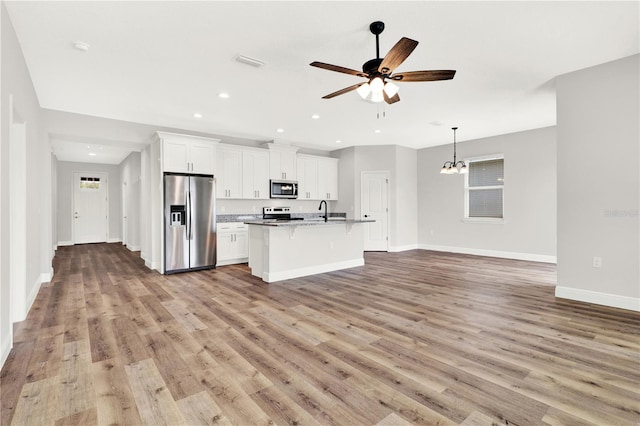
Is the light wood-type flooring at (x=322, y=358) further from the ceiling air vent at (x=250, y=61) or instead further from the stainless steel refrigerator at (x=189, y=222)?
the ceiling air vent at (x=250, y=61)

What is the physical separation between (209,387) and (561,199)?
4.29 meters

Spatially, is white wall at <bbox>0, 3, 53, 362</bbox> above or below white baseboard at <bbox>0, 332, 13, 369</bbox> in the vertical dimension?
above

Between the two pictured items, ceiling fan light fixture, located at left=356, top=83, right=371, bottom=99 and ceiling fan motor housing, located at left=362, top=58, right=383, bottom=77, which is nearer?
ceiling fan motor housing, located at left=362, top=58, right=383, bottom=77

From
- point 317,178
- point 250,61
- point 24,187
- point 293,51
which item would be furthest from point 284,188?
point 24,187

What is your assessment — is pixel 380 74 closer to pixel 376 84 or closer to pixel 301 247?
pixel 376 84

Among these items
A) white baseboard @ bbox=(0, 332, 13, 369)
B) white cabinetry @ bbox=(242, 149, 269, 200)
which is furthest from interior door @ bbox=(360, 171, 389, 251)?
white baseboard @ bbox=(0, 332, 13, 369)

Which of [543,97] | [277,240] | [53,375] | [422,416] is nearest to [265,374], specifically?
[422,416]

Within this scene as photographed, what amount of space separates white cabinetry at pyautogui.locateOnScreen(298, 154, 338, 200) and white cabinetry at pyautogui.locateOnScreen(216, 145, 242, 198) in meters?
1.65

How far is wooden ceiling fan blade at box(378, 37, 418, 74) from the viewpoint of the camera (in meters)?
2.21

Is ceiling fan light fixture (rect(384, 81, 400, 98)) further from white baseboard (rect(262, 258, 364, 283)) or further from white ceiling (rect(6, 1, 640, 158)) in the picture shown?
white baseboard (rect(262, 258, 364, 283))

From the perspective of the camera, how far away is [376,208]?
8.26m

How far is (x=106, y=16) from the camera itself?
2.58 metres

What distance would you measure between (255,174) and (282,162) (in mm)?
770

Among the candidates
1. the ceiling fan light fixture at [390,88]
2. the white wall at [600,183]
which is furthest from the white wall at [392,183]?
the ceiling fan light fixture at [390,88]
